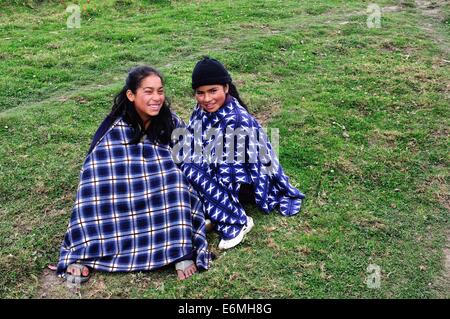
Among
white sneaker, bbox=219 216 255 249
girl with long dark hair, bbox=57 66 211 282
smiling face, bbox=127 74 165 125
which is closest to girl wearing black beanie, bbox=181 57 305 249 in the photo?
white sneaker, bbox=219 216 255 249

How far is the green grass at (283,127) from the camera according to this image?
4.86 metres

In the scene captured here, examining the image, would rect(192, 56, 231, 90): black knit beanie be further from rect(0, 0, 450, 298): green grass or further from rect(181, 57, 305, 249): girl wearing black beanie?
rect(0, 0, 450, 298): green grass

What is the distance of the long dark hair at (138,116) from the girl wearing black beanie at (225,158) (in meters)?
0.39

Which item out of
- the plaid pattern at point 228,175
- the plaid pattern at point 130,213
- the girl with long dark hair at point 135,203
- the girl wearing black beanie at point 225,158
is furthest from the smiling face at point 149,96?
the plaid pattern at point 228,175

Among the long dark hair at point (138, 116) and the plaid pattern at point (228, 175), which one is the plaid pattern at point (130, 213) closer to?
the long dark hair at point (138, 116)

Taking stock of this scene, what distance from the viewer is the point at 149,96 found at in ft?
16.9

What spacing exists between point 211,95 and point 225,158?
0.69 meters

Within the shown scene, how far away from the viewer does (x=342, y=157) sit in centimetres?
699

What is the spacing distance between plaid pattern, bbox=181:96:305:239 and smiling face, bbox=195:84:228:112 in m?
0.09

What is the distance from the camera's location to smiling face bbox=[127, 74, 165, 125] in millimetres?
5133

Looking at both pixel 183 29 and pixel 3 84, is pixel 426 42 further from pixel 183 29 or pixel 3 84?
pixel 3 84
